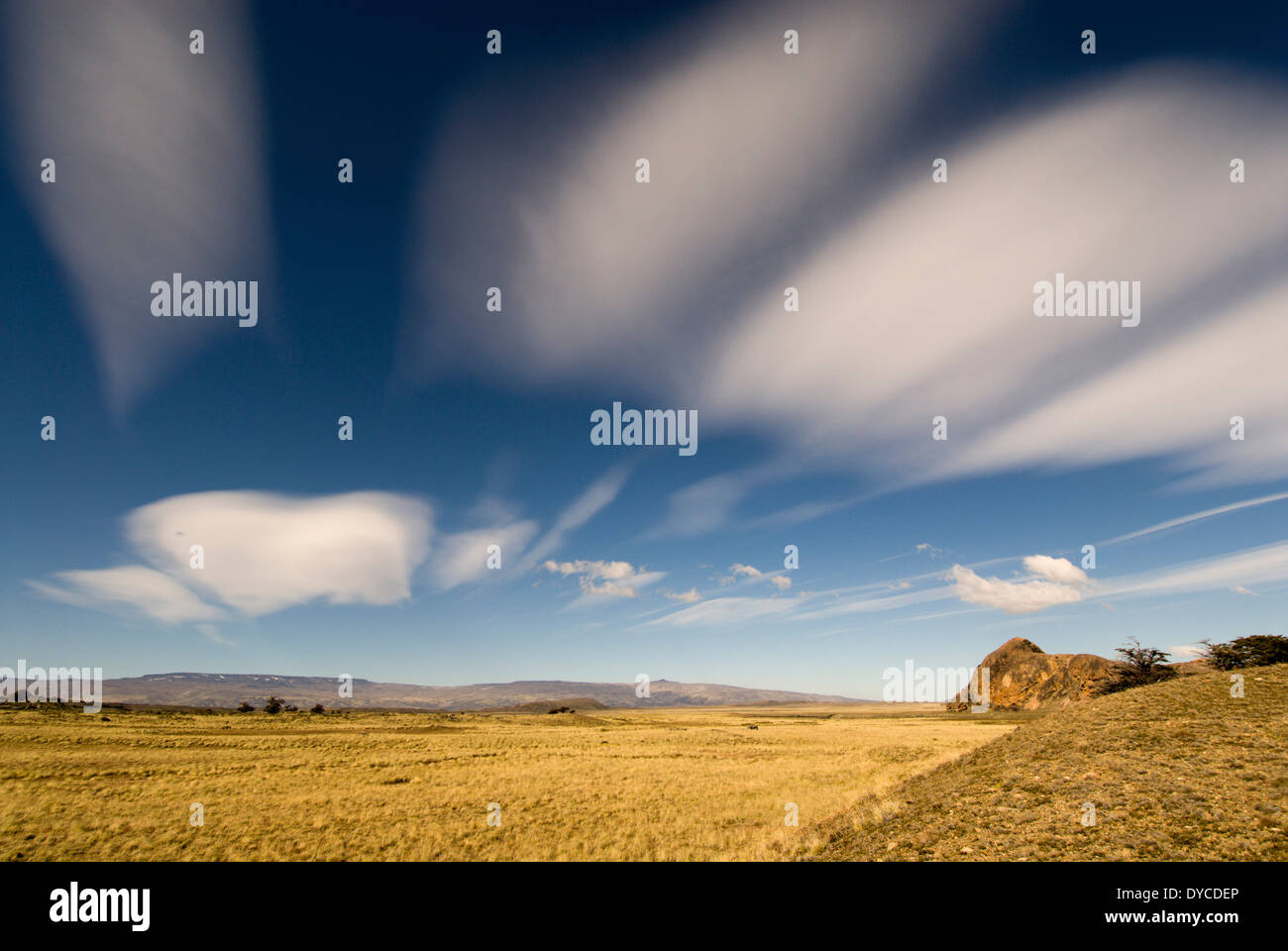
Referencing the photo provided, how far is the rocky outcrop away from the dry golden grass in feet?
241

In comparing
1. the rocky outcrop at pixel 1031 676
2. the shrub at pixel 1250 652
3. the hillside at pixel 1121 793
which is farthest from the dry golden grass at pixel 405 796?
the rocky outcrop at pixel 1031 676

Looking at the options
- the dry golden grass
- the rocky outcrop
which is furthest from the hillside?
the rocky outcrop

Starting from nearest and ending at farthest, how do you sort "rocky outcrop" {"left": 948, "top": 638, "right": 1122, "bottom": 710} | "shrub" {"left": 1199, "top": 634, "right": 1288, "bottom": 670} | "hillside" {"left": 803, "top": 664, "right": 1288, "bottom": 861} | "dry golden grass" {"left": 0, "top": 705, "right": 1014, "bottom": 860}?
"hillside" {"left": 803, "top": 664, "right": 1288, "bottom": 861}, "dry golden grass" {"left": 0, "top": 705, "right": 1014, "bottom": 860}, "shrub" {"left": 1199, "top": 634, "right": 1288, "bottom": 670}, "rocky outcrop" {"left": 948, "top": 638, "right": 1122, "bottom": 710}

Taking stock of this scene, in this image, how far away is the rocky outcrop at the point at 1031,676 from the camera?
91850 mm

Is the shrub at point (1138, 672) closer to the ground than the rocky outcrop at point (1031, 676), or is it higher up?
higher up

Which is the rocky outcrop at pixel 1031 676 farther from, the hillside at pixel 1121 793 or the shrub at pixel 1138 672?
the hillside at pixel 1121 793

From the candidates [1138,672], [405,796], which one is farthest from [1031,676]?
[405,796]

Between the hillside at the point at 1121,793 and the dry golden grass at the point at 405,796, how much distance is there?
3.65 metres

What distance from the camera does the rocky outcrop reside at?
91850 millimetres

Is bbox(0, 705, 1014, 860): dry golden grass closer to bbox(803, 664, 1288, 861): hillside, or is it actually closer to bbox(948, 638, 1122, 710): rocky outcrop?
bbox(803, 664, 1288, 861): hillside
